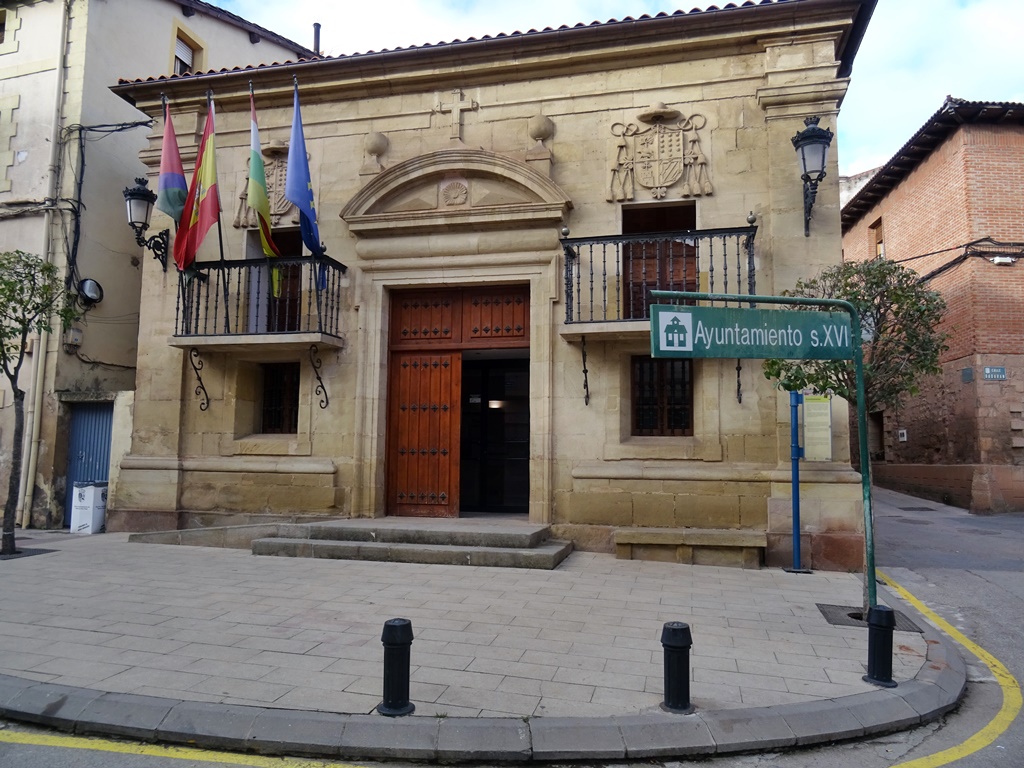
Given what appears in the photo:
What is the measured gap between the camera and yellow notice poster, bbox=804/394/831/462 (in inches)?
306

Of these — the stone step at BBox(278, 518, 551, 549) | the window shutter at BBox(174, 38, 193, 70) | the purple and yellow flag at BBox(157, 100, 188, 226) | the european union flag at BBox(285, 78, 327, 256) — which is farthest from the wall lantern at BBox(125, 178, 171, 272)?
the window shutter at BBox(174, 38, 193, 70)

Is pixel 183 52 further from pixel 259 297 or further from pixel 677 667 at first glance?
pixel 677 667

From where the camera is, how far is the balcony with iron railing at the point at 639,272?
27.1ft

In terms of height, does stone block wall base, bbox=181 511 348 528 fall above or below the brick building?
below

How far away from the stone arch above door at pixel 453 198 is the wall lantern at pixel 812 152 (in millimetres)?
2857

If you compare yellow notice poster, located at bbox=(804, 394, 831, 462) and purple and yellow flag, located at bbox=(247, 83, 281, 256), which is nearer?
yellow notice poster, located at bbox=(804, 394, 831, 462)

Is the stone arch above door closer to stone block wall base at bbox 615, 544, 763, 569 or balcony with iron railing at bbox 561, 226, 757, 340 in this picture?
balcony with iron railing at bbox 561, 226, 757, 340

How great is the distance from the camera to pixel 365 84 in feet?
32.5

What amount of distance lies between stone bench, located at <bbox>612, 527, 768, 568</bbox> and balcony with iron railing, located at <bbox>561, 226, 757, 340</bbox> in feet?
7.96

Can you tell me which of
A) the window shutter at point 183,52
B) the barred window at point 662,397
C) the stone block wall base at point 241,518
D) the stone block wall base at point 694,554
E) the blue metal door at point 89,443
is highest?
the window shutter at point 183,52

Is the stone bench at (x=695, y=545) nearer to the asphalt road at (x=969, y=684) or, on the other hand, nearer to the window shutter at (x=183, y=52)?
the asphalt road at (x=969, y=684)

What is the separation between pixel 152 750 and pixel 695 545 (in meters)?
5.82

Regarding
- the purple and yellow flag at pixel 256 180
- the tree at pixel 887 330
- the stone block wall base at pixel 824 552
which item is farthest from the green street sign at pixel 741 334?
the purple and yellow flag at pixel 256 180

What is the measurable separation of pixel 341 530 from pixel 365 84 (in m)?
6.41
